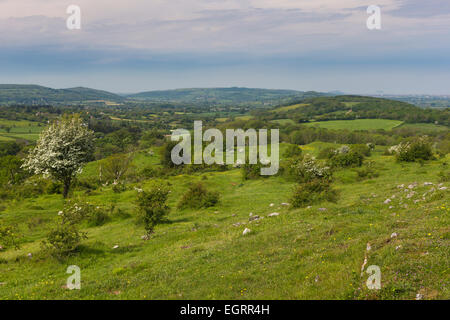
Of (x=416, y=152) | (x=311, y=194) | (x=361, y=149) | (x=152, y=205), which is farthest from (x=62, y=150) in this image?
(x=361, y=149)

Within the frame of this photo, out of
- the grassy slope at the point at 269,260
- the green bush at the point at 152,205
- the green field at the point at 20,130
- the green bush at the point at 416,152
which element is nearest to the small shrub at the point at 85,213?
the grassy slope at the point at 269,260

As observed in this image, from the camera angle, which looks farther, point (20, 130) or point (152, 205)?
point (20, 130)

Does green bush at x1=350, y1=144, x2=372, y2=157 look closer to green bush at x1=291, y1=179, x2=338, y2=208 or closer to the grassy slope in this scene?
green bush at x1=291, y1=179, x2=338, y2=208

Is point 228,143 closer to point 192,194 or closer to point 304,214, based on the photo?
point 192,194

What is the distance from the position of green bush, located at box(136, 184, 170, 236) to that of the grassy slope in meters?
1.47

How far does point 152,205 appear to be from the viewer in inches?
974

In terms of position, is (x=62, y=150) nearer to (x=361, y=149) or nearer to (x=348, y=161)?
(x=348, y=161)

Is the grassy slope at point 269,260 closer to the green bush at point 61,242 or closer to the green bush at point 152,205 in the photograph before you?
the green bush at point 61,242

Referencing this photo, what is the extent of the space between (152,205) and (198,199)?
1031 cm

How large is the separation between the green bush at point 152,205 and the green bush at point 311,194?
11.4 metres

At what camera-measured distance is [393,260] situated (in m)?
10.6

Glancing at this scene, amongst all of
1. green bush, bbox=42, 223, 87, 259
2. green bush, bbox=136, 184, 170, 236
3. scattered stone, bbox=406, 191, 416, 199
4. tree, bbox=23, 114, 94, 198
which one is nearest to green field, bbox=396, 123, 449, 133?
scattered stone, bbox=406, 191, 416, 199

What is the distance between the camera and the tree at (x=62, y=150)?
36281 mm

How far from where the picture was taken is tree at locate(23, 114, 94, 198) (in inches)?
1428
